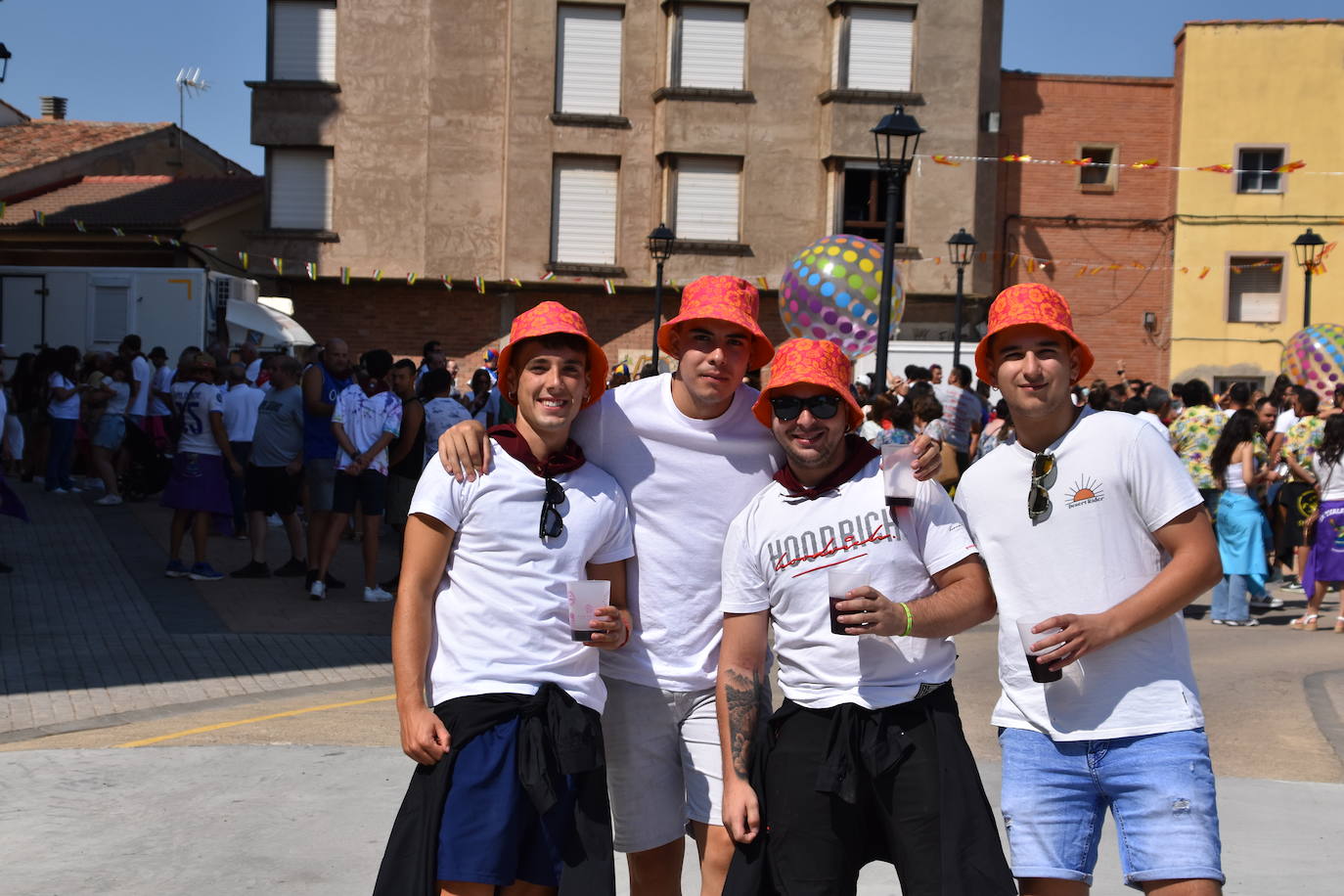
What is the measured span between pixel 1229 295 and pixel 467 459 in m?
32.6

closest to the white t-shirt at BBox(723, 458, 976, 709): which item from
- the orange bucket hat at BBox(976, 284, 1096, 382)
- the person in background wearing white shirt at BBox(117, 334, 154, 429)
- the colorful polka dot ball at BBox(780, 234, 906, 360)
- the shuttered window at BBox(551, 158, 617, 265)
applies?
the orange bucket hat at BBox(976, 284, 1096, 382)

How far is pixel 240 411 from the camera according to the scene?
13.1 metres

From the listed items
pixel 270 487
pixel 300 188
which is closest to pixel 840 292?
pixel 270 487

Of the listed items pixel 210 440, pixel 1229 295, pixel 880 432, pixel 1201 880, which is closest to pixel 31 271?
→ pixel 210 440

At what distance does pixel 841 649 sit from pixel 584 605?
646 millimetres

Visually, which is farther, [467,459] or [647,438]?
[647,438]

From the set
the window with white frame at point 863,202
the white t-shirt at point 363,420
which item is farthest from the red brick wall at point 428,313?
the white t-shirt at point 363,420

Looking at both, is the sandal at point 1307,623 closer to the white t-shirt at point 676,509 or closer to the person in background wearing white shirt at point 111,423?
the white t-shirt at point 676,509

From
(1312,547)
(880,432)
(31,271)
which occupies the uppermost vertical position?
(31,271)

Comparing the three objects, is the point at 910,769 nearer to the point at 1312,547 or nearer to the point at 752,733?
the point at 752,733

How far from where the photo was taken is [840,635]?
358cm

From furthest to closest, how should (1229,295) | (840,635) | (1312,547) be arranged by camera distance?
(1229,295) → (1312,547) → (840,635)

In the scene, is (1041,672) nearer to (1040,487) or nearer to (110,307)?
(1040,487)

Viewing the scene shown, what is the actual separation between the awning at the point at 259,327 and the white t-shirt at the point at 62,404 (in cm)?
551
